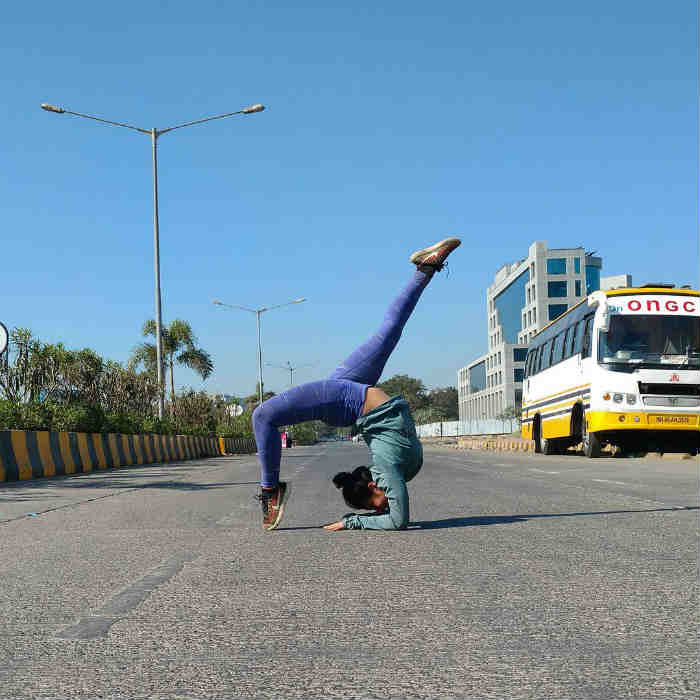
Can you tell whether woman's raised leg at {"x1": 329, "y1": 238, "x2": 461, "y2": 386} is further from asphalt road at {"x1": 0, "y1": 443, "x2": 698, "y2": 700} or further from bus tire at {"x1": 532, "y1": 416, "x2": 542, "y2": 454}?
bus tire at {"x1": 532, "y1": 416, "x2": 542, "y2": 454}

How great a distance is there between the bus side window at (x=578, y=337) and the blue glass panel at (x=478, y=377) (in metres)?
94.9

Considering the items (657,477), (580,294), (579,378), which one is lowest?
(657,477)

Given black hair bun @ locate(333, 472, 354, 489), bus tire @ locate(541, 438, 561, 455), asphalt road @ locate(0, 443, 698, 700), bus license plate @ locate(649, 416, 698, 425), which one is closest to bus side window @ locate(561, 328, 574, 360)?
bus tire @ locate(541, 438, 561, 455)

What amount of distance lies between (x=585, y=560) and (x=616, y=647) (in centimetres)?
202

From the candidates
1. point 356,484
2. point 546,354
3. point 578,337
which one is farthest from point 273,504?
point 546,354

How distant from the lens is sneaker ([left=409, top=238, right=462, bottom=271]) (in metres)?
6.81

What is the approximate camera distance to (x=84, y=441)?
20.7 metres

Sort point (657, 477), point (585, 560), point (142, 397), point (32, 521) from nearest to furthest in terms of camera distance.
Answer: point (585, 560) → point (32, 521) → point (657, 477) → point (142, 397)

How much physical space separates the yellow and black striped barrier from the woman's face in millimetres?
10595

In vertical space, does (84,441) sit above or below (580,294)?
below

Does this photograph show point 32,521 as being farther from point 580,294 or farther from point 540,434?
point 580,294

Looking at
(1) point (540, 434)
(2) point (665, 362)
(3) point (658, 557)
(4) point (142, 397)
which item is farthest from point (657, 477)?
(4) point (142, 397)

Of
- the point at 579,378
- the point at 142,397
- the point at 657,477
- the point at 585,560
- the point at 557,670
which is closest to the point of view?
the point at 557,670

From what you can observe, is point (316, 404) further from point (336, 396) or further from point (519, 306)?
point (519, 306)
